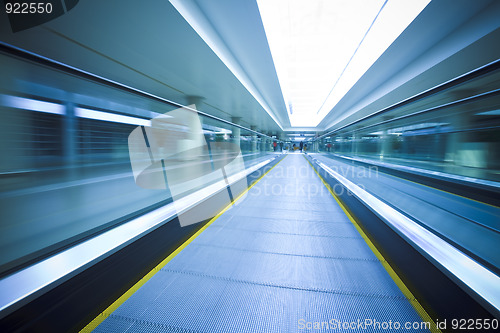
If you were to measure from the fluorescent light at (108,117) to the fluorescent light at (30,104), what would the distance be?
0.47 feet

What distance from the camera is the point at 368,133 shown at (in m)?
5.56

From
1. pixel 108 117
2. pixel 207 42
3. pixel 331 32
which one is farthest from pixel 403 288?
pixel 331 32

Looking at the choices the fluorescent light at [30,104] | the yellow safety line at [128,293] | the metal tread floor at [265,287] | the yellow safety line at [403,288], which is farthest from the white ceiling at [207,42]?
the yellow safety line at [403,288]

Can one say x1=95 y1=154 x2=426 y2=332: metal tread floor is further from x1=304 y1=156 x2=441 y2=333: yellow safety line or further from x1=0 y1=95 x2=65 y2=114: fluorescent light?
x1=0 y1=95 x2=65 y2=114: fluorescent light

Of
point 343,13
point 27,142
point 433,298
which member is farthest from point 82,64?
point 433,298

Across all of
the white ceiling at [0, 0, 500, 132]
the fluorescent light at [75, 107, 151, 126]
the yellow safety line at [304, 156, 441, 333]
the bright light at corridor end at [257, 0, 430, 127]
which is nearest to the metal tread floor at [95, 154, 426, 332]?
the yellow safety line at [304, 156, 441, 333]

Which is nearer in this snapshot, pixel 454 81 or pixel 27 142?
pixel 27 142

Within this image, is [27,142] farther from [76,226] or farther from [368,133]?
[368,133]

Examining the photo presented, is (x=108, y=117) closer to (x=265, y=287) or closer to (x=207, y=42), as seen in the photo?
(x=265, y=287)

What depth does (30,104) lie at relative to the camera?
171 cm

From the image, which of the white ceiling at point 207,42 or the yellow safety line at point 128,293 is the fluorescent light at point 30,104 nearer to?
the yellow safety line at point 128,293

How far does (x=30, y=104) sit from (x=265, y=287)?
101 inches

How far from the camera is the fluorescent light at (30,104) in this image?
1548 millimetres

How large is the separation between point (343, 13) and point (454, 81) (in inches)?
233
